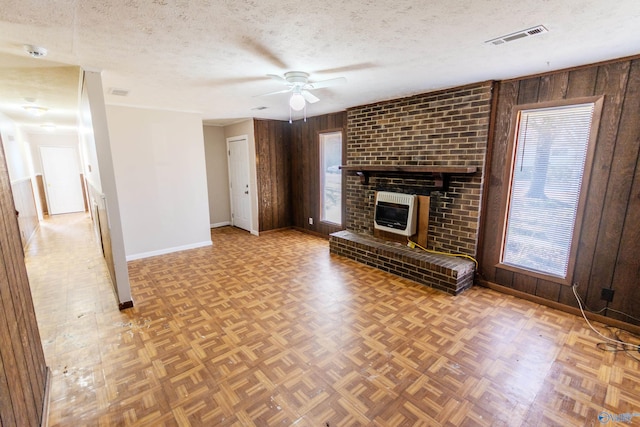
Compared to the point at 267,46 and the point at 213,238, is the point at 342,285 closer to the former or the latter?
the point at 267,46

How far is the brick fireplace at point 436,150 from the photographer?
3.24 metres

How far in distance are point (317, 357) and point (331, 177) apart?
11.9 feet

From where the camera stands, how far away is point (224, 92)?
3.43 meters

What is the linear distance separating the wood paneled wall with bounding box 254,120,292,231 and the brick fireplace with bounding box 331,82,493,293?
1826mm

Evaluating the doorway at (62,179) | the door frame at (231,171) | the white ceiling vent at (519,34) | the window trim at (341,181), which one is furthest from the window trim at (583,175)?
the doorway at (62,179)

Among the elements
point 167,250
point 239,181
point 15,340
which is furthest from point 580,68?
point 167,250

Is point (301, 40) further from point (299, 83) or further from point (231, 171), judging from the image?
point (231, 171)

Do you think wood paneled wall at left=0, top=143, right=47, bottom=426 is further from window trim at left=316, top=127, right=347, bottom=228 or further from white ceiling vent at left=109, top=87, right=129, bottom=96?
window trim at left=316, top=127, right=347, bottom=228

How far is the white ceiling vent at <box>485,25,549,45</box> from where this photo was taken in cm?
185

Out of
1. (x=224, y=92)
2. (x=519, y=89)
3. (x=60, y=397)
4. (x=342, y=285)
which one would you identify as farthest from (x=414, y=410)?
(x=224, y=92)

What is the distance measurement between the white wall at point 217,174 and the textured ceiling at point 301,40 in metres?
3.10

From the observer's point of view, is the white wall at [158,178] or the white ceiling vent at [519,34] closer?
the white ceiling vent at [519,34]

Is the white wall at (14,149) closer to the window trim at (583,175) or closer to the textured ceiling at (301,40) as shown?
the textured ceiling at (301,40)

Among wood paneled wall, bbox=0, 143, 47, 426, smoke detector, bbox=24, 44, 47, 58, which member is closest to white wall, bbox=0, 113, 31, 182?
smoke detector, bbox=24, 44, 47, 58
